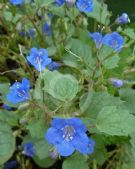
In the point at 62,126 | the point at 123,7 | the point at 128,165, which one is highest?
the point at 123,7

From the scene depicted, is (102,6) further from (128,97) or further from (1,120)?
(1,120)

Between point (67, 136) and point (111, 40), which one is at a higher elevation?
point (111, 40)

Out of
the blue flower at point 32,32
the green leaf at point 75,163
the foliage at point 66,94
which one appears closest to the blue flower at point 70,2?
the foliage at point 66,94

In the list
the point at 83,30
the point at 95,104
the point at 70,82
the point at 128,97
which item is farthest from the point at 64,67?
the point at 70,82

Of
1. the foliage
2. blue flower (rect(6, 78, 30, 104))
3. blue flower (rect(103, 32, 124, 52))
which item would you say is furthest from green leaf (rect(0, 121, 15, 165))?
blue flower (rect(103, 32, 124, 52))

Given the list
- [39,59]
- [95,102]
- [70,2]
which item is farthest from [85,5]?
[95,102]

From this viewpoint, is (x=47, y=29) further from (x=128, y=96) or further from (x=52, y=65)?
(x=128, y=96)

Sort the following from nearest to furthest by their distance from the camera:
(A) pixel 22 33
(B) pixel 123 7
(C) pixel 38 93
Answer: (C) pixel 38 93 < (A) pixel 22 33 < (B) pixel 123 7
